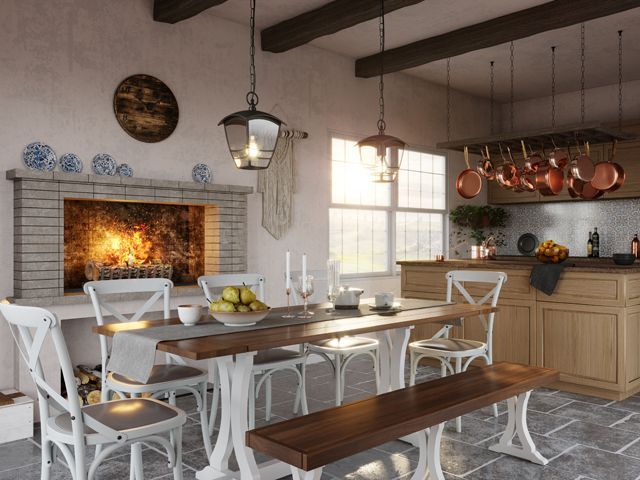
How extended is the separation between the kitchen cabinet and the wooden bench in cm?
141

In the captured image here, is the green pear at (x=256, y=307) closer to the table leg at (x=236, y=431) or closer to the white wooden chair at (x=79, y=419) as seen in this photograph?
the table leg at (x=236, y=431)

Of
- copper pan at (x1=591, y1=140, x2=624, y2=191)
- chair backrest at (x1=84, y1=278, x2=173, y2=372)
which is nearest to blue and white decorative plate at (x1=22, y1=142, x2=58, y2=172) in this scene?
chair backrest at (x1=84, y1=278, x2=173, y2=372)

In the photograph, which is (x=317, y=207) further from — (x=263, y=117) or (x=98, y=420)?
(x=98, y=420)

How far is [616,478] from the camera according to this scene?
2.91 metres

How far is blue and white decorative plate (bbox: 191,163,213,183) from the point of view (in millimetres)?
4734

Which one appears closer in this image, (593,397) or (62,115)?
(62,115)

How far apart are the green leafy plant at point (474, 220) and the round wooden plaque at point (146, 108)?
398 cm

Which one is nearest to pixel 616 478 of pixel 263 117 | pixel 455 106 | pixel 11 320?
pixel 263 117

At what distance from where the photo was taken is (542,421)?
381cm

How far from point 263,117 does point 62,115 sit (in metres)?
2.20

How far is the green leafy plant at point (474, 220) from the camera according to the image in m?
7.29

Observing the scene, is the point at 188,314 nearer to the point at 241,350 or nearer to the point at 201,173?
the point at 241,350

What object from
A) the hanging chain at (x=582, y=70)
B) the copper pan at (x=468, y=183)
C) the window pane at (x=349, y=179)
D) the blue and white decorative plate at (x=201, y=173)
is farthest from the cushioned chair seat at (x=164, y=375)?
the hanging chain at (x=582, y=70)

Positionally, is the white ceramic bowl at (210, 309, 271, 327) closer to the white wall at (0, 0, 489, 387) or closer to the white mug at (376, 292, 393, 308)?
the white mug at (376, 292, 393, 308)
